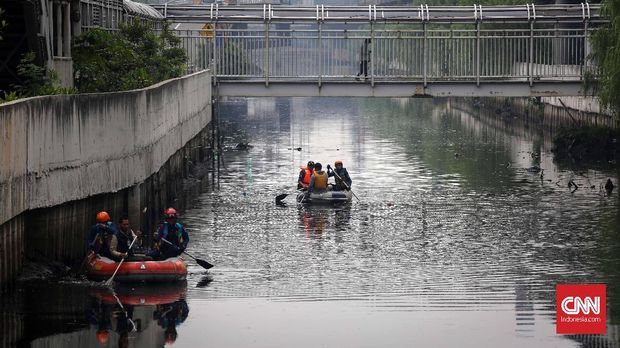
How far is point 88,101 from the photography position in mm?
37125

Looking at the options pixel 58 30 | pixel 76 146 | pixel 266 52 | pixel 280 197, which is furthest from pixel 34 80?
pixel 266 52

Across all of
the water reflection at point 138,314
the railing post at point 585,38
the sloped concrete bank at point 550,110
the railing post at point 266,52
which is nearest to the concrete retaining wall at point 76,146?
the water reflection at point 138,314

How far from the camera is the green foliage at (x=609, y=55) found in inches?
2539

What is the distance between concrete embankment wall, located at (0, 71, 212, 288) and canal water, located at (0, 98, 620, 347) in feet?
4.72

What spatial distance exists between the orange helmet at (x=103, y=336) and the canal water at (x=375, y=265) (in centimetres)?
4

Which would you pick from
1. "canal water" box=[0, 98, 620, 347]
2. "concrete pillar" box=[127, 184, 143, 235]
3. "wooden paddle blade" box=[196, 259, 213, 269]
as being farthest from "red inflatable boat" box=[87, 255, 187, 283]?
"concrete pillar" box=[127, 184, 143, 235]

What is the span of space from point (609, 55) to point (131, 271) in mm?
36481

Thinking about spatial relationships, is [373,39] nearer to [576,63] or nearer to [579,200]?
[576,63]

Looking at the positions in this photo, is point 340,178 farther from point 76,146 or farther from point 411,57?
point 411,57

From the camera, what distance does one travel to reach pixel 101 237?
34.4 meters

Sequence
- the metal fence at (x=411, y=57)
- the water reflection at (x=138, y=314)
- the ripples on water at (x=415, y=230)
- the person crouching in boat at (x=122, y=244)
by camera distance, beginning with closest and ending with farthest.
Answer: the water reflection at (x=138, y=314) < the ripples on water at (x=415, y=230) < the person crouching in boat at (x=122, y=244) < the metal fence at (x=411, y=57)

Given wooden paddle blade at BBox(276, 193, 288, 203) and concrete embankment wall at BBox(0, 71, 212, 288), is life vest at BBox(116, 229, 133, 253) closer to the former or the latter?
concrete embankment wall at BBox(0, 71, 212, 288)

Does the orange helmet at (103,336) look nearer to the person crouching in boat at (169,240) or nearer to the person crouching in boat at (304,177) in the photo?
the person crouching in boat at (169,240)

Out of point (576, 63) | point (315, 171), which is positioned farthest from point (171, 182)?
point (576, 63)
